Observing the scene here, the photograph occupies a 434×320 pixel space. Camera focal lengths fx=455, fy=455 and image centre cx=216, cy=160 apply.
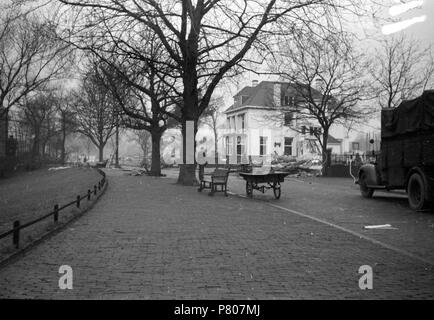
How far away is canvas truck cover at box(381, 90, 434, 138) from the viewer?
1350 cm

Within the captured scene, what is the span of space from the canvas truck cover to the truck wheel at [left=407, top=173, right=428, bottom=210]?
4.97ft

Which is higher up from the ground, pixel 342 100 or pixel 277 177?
pixel 342 100

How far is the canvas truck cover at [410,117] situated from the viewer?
13500 mm

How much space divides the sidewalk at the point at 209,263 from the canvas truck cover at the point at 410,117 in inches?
206

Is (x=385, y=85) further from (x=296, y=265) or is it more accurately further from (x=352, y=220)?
(x=296, y=265)

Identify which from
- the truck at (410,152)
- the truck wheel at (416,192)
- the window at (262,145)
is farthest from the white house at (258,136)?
the truck wheel at (416,192)

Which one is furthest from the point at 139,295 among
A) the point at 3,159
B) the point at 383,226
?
the point at 3,159

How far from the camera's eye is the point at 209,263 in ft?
22.0

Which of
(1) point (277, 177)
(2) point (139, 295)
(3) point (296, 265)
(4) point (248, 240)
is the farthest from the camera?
(1) point (277, 177)

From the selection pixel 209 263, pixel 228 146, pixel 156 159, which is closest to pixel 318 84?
pixel 156 159

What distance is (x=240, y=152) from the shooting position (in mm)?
61281

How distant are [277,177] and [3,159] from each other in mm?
33931

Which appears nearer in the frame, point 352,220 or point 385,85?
point 352,220
